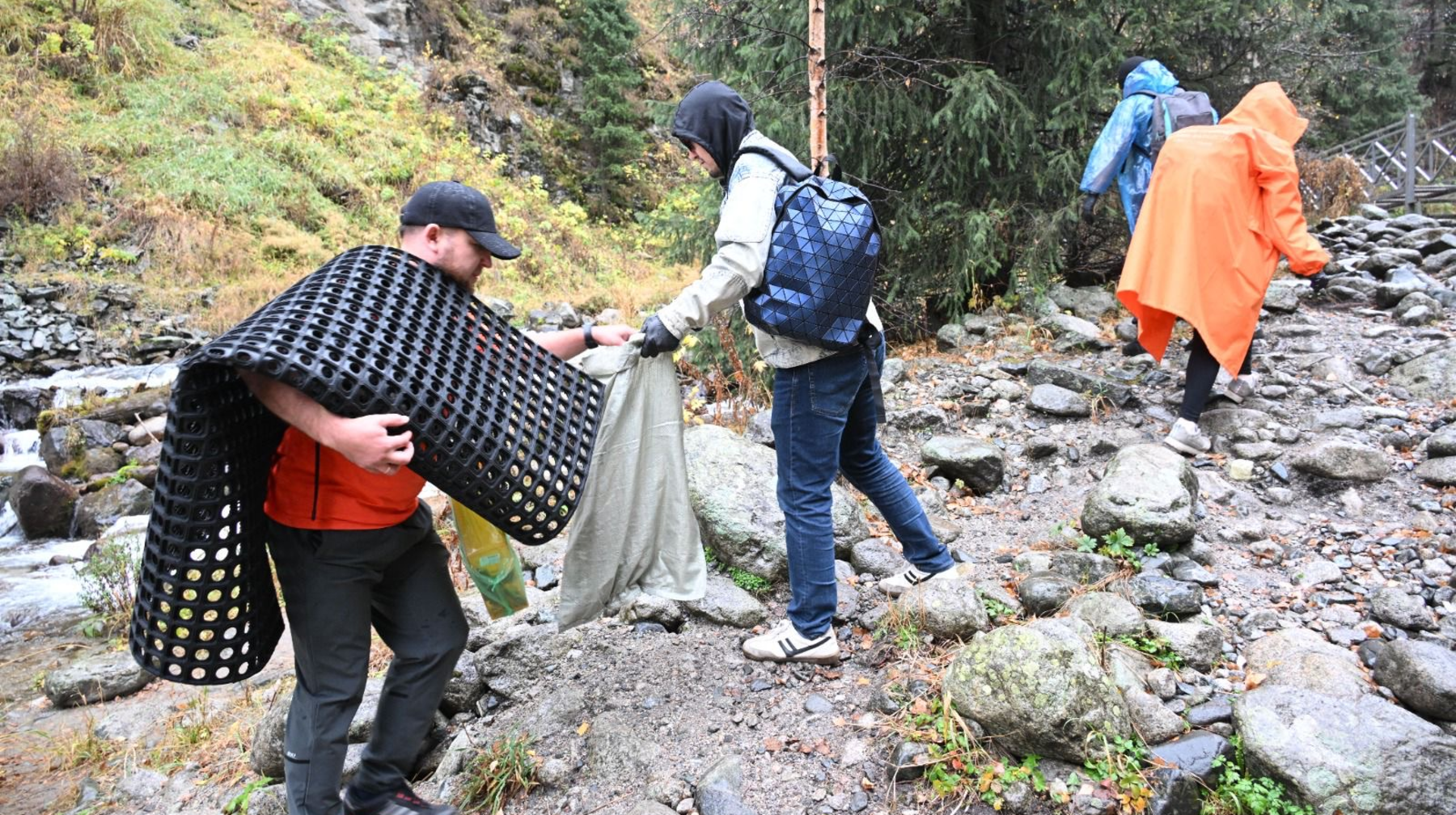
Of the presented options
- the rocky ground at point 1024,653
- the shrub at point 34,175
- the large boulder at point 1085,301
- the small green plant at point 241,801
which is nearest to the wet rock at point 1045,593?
the rocky ground at point 1024,653

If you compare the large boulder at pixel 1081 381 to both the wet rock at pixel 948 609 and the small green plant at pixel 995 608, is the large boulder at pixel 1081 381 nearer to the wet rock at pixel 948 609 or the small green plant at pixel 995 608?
the small green plant at pixel 995 608

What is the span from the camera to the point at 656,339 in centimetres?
279

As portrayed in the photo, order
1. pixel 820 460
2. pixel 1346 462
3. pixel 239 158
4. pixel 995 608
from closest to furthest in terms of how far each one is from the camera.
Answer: pixel 820 460
pixel 995 608
pixel 1346 462
pixel 239 158

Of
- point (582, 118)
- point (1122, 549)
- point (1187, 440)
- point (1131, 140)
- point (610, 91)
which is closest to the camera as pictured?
point (1122, 549)

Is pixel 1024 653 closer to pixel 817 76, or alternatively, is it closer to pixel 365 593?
pixel 365 593

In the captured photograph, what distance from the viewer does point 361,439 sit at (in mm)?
1978

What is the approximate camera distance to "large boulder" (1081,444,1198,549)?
376cm

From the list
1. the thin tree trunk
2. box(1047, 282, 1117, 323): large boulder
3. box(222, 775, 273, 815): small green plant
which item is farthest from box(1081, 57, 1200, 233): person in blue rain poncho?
box(222, 775, 273, 815): small green plant

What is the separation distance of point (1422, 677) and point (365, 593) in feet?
10.8

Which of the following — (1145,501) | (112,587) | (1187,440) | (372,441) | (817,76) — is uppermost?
(817,76)

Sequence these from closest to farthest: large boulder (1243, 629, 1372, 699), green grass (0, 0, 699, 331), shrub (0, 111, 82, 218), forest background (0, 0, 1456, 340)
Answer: large boulder (1243, 629, 1372, 699) < forest background (0, 0, 1456, 340) < shrub (0, 111, 82, 218) < green grass (0, 0, 699, 331)

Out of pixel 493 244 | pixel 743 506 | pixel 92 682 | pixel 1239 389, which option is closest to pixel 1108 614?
pixel 743 506

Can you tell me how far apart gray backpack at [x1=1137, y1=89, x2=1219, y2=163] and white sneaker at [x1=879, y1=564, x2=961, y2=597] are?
338 centimetres

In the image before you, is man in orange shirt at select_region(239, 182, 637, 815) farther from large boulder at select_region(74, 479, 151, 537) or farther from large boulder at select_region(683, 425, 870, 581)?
large boulder at select_region(74, 479, 151, 537)
